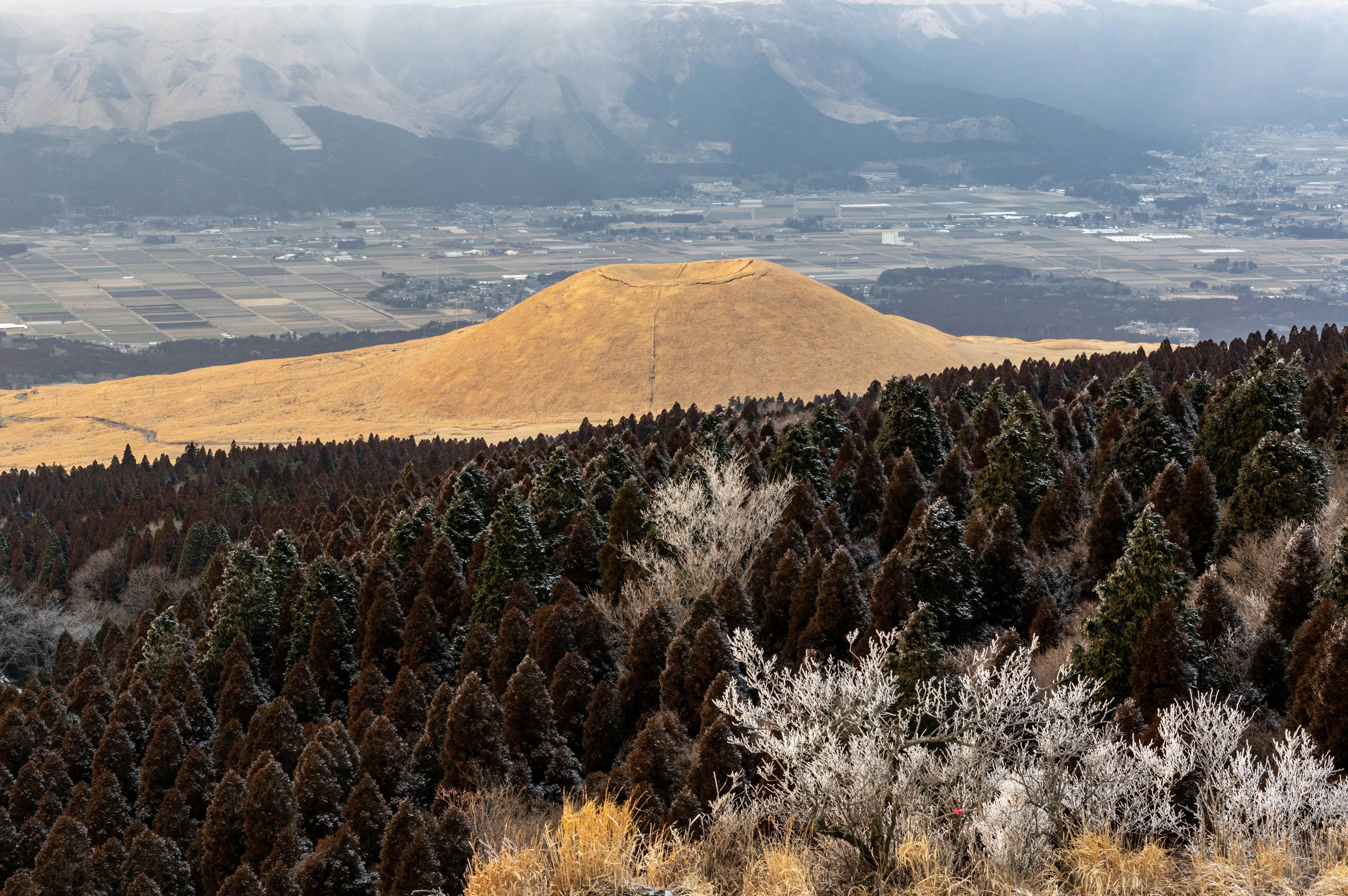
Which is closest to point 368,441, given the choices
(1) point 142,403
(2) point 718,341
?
(2) point 718,341

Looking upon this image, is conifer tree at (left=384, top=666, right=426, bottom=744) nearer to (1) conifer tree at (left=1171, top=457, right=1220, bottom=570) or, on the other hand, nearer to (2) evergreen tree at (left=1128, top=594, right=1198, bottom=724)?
(2) evergreen tree at (left=1128, top=594, right=1198, bottom=724)

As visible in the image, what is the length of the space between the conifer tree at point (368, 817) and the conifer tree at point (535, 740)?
15.6ft

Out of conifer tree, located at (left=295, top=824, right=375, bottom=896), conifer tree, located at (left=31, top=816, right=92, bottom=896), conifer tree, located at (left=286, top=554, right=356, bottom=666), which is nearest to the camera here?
conifer tree, located at (left=295, top=824, right=375, bottom=896)

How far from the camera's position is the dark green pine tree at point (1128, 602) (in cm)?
3438

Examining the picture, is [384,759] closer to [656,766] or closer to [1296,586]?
[656,766]

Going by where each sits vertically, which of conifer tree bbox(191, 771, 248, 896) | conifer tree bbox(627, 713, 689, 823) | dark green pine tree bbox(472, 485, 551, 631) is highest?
dark green pine tree bbox(472, 485, 551, 631)

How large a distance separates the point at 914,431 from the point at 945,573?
2234 centimetres

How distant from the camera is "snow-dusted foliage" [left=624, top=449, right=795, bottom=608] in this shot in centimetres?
5203

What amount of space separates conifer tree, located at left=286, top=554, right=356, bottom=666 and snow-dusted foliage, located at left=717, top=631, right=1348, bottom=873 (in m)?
33.2

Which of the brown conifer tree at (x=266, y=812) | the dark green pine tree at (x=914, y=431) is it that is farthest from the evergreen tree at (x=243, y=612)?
the dark green pine tree at (x=914, y=431)

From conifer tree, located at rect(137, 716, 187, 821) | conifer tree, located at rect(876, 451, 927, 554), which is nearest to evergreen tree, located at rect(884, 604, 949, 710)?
conifer tree, located at rect(876, 451, 927, 554)

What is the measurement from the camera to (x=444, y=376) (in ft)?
513

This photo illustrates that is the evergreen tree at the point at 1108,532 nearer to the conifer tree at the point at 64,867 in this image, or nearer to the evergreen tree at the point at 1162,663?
the evergreen tree at the point at 1162,663

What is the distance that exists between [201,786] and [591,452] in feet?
132
